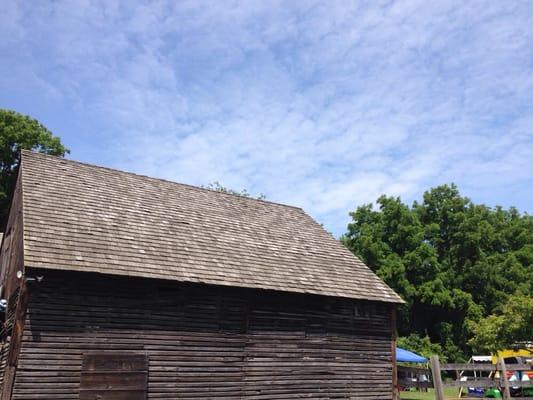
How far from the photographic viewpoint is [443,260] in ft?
136

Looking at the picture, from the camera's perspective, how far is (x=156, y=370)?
13094 mm

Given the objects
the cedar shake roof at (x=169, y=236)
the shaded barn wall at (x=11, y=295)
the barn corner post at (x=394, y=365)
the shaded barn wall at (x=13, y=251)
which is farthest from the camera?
the barn corner post at (x=394, y=365)

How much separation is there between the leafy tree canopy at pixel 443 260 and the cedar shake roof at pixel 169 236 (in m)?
20.2

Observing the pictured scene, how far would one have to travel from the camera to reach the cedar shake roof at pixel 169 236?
1324 centimetres

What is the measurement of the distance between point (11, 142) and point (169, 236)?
26.1m

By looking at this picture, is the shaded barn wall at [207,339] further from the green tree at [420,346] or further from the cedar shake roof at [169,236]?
the green tree at [420,346]

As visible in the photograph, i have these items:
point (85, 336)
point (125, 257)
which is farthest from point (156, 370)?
point (125, 257)

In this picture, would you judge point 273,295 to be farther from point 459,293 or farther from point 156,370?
point 459,293

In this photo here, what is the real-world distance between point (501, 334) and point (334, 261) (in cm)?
1403

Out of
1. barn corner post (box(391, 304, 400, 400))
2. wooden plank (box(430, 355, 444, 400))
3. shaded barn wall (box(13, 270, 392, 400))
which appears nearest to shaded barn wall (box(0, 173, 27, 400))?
shaded barn wall (box(13, 270, 392, 400))

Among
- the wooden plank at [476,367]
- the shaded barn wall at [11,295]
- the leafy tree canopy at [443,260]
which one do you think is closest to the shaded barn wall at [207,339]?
the shaded barn wall at [11,295]

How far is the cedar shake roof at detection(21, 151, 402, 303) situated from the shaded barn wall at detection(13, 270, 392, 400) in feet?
1.31

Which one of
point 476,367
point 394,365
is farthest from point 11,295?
point 476,367

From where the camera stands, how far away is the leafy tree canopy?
3831cm
